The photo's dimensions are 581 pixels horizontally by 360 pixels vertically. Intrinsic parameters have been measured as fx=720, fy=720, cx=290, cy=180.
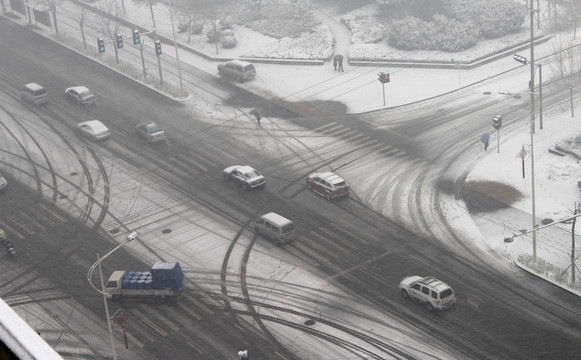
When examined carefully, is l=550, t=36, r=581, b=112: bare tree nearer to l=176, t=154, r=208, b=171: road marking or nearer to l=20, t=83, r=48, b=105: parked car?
l=176, t=154, r=208, b=171: road marking

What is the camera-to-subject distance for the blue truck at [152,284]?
39531mm

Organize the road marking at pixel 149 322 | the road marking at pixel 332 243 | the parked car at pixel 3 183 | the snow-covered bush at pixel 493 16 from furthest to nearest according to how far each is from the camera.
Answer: the snow-covered bush at pixel 493 16
the parked car at pixel 3 183
the road marking at pixel 332 243
the road marking at pixel 149 322

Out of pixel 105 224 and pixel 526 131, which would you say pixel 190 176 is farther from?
pixel 526 131

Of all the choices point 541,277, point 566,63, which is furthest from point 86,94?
point 566,63

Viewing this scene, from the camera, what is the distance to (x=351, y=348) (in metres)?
35.9

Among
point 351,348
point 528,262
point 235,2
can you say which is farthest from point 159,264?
point 235,2

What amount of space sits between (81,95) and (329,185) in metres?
28.5

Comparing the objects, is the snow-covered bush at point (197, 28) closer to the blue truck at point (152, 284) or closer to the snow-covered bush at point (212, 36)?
the snow-covered bush at point (212, 36)

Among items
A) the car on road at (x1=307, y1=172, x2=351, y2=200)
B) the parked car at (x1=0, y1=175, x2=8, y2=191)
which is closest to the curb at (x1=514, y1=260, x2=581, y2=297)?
the car on road at (x1=307, y1=172, x2=351, y2=200)

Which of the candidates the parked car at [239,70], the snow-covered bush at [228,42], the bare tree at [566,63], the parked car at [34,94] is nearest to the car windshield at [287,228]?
the parked car at [239,70]

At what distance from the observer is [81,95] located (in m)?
66.4

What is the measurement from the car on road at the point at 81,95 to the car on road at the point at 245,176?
1998 centimetres

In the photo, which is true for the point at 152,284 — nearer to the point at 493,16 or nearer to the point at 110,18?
the point at 493,16

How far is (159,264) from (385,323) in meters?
12.9
